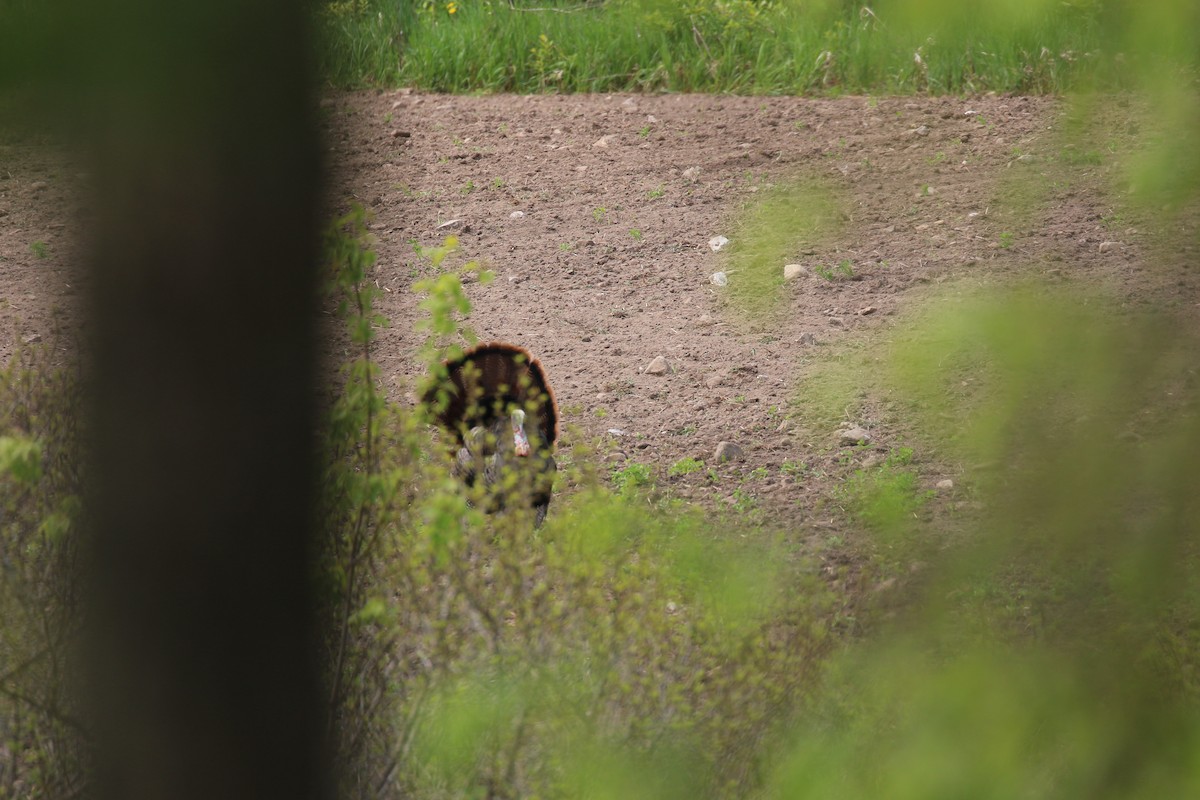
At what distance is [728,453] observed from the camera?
446 cm

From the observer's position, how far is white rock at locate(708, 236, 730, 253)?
19.3 ft

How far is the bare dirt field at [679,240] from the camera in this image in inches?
184

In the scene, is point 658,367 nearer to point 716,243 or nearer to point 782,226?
point 716,243

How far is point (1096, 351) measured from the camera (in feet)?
5.01

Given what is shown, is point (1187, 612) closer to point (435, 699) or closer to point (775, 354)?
point (435, 699)

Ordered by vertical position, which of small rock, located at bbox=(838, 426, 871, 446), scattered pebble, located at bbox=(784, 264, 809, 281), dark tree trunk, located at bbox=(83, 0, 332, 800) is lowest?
small rock, located at bbox=(838, 426, 871, 446)

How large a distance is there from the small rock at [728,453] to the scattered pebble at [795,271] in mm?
1408

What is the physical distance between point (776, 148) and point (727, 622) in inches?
187

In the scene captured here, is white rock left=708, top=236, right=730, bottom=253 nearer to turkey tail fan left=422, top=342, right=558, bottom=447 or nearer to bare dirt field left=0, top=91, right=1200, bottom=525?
bare dirt field left=0, top=91, right=1200, bottom=525

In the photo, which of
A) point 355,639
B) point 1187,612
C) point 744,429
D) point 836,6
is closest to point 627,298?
point 744,429

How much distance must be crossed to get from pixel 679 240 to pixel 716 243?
221 mm

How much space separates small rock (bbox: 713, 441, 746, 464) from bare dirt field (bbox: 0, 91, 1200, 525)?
47mm

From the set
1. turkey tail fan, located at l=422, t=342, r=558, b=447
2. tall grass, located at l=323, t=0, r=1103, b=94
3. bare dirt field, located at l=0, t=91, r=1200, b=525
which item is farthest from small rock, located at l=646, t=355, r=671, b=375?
tall grass, located at l=323, t=0, r=1103, b=94

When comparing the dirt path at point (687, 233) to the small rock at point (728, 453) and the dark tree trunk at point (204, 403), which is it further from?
the dark tree trunk at point (204, 403)
